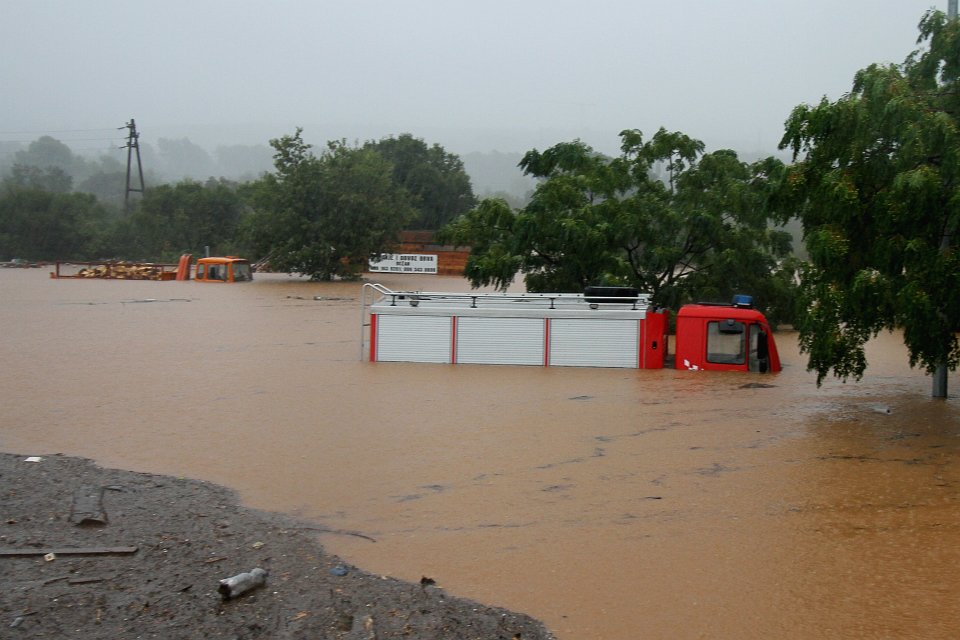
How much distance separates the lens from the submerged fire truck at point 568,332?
18.2 meters

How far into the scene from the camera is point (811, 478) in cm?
1042

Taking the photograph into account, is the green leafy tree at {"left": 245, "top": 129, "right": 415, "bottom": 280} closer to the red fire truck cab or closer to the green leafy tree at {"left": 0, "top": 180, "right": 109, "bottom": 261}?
the green leafy tree at {"left": 0, "top": 180, "right": 109, "bottom": 261}

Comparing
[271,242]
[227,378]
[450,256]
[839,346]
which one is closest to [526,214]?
[227,378]

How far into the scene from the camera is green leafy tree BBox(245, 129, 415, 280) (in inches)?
1885

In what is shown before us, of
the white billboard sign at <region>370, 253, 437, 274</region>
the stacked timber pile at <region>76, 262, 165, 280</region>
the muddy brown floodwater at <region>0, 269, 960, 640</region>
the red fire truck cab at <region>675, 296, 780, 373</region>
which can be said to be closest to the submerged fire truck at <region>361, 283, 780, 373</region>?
the red fire truck cab at <region>675, 296, 780, 373</region>

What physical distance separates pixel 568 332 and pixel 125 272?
39.3 meters

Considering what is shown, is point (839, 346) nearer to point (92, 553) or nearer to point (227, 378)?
point (92, 553)

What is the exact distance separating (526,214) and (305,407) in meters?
9.87

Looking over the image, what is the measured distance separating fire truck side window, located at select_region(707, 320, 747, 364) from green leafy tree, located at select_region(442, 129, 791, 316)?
3.81 metres

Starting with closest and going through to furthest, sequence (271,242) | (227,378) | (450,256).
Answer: (227,378) < (271,242) < (450,256)

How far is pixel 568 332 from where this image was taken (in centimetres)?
1877

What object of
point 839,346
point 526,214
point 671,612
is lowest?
point 671,612

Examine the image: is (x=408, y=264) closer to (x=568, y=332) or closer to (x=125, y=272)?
(x=125, y=272)

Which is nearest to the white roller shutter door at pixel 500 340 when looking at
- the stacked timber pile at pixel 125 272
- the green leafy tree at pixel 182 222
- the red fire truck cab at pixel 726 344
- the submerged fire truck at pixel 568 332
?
the submerged fire truck at pixel 568 332
